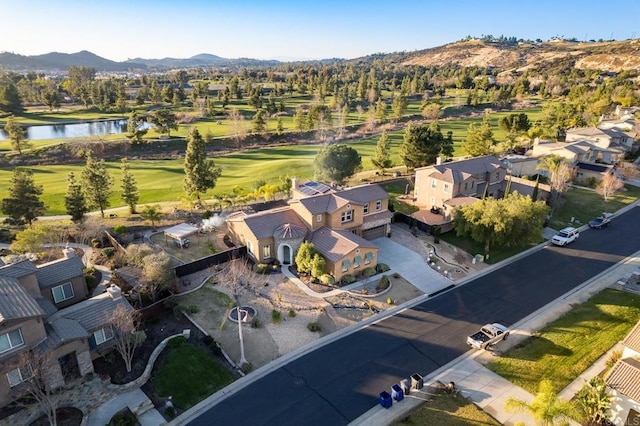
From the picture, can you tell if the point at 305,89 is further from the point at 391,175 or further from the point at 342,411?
the point at 342,411

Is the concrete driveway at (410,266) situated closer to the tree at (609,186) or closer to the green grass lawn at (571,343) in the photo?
the green grass lawn at (571,343)

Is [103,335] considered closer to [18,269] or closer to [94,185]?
[18,269]

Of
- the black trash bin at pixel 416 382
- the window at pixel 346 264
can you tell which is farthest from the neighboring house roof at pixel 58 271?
the black trash bin at pixel 416 382

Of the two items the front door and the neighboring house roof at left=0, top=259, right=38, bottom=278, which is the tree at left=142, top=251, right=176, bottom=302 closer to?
the neighboring house roof at left=0, top=259, right=38, bottom=278

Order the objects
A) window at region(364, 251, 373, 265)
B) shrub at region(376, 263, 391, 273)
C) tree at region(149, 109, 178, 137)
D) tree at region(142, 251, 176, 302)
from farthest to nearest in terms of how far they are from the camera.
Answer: tree at region(149, 109, 178, 137) → shrub at region(376, 263, 391, 273) → window at region(364, 251, 373, 265) → tree at region(142, 251, 176, 302)

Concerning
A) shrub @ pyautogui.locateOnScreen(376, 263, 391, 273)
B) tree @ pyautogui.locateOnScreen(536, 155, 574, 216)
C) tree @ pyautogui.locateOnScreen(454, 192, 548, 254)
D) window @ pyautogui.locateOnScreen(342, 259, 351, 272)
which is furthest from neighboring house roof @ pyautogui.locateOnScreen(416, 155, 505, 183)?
window @ pyautogui.locateOnScreen(342, 259, 351, 272)

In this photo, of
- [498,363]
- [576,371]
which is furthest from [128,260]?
[576,371]
